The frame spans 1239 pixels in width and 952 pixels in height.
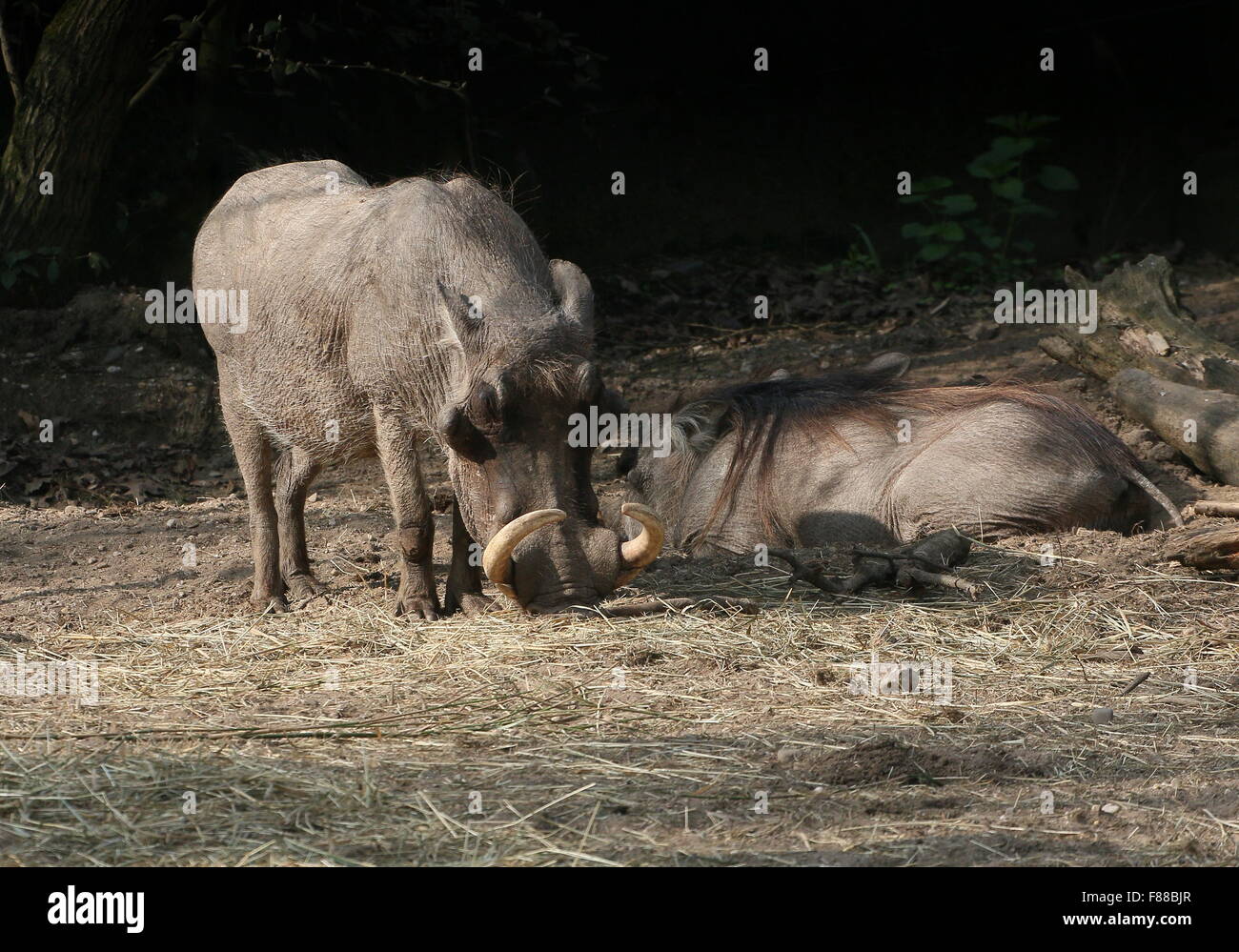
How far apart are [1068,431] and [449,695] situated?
9.53ft

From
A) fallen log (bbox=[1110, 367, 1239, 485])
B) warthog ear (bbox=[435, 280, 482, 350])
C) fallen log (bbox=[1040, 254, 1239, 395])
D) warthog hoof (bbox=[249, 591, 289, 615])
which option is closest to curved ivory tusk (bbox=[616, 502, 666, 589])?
warthog ear (bbox=[435, 280, 482, 350])

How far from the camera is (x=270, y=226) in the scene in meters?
5.29

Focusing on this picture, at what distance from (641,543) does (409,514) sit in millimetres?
800

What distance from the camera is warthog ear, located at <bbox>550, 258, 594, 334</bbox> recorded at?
459 centimetres

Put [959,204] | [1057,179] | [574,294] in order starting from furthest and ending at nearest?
[1057,179], [959,204], [574,294]

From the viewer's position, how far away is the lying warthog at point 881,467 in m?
5.57

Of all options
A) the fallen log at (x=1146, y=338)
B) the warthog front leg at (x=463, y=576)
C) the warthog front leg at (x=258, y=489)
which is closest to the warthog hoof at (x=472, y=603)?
the warthog front leg at (x=463, y=576)

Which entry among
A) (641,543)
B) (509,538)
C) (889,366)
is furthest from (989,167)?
(509,538)

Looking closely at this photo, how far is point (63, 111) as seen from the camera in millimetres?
7750

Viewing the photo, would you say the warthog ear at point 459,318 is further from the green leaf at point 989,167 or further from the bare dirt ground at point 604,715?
the green leaf at point 989,167

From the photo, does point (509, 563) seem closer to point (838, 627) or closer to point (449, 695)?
point (449, 695)

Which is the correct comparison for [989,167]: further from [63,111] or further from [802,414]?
[63,111]

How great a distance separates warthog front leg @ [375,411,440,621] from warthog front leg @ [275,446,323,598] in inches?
21.8

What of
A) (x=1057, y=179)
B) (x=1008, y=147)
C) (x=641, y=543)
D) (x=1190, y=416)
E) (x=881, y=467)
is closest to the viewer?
(x=641, y=543)
